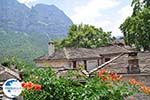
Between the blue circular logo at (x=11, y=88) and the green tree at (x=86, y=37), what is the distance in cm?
4845

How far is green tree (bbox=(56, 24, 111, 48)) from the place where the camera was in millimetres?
55344

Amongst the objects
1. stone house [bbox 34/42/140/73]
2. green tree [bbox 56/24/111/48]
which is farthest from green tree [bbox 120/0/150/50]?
green tree [bbox 56/24/111/48]

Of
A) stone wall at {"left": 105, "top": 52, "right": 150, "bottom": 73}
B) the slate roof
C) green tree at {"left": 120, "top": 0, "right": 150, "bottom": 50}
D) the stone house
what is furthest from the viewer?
the slate roof

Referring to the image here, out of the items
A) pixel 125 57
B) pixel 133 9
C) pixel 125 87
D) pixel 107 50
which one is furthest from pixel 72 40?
pixel 125 87

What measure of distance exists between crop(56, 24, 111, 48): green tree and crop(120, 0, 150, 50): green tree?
16.9 m

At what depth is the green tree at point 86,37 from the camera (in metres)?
55.3

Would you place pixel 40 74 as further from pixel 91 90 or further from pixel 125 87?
pixel 125 87

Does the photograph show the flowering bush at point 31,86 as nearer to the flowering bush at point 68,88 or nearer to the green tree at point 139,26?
the flowering bush at point 68,88

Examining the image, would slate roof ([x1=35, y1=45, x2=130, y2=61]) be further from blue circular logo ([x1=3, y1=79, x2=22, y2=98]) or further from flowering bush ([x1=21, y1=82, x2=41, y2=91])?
blue circular logo ([x1=3, y1=79, x2=22, y2=98])

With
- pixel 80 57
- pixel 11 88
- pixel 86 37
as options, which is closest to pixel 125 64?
pixel 11 88

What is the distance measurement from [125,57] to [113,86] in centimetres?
1021

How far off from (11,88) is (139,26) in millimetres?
30848

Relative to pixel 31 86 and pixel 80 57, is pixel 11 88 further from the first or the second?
pixel 80 57

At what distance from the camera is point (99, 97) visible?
6.59m
